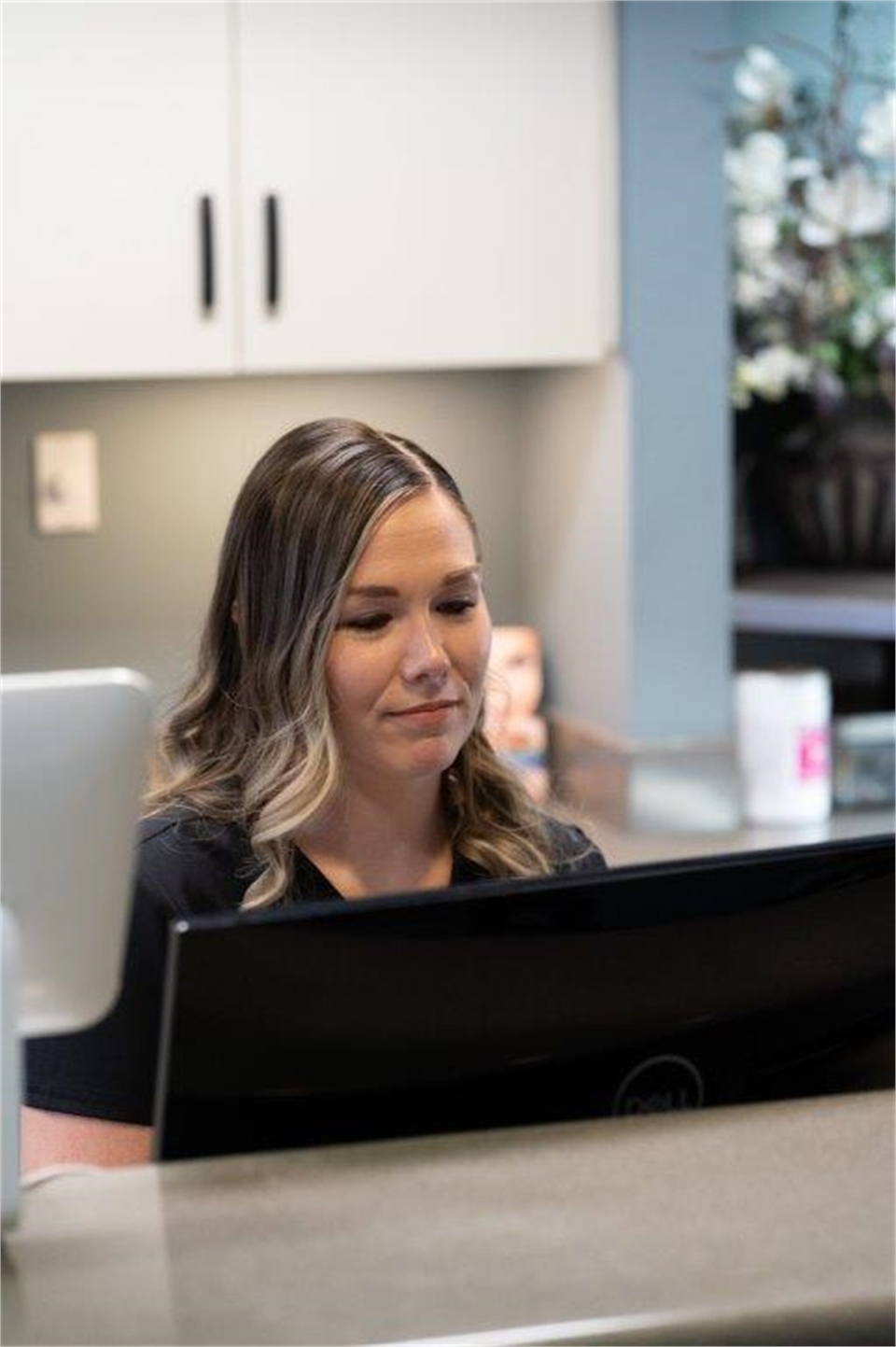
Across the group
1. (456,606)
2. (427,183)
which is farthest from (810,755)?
(456,606)

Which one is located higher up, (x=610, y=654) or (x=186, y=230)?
(x=186, y=230)

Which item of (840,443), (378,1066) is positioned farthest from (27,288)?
(378,1066)

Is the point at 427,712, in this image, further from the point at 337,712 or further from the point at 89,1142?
the point at 89,1142

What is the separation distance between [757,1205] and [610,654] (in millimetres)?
2113

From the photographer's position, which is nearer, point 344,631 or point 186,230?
point 344,631

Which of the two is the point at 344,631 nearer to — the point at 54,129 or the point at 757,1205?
the point at 757,1205

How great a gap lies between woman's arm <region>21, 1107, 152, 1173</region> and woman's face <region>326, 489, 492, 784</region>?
1.22ft

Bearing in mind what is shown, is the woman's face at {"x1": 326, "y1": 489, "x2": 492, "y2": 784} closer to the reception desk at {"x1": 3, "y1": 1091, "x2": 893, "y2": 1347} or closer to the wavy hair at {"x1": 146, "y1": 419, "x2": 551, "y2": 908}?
the wavy hair at {"x1": 146, "y1": 419, "x2": 551, "y2": 908}

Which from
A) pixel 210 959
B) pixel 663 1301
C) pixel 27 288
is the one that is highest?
pixel 27 288

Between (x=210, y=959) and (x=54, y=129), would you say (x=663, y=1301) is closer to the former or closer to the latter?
(x=210, y=959)

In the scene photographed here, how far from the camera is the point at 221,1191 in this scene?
110cm

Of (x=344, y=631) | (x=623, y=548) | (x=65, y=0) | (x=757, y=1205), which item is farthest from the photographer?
(x=623, y=548)

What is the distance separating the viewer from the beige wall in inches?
124

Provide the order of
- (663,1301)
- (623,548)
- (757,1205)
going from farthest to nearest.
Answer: (623,548) < (757,1205) < (663,1301)
